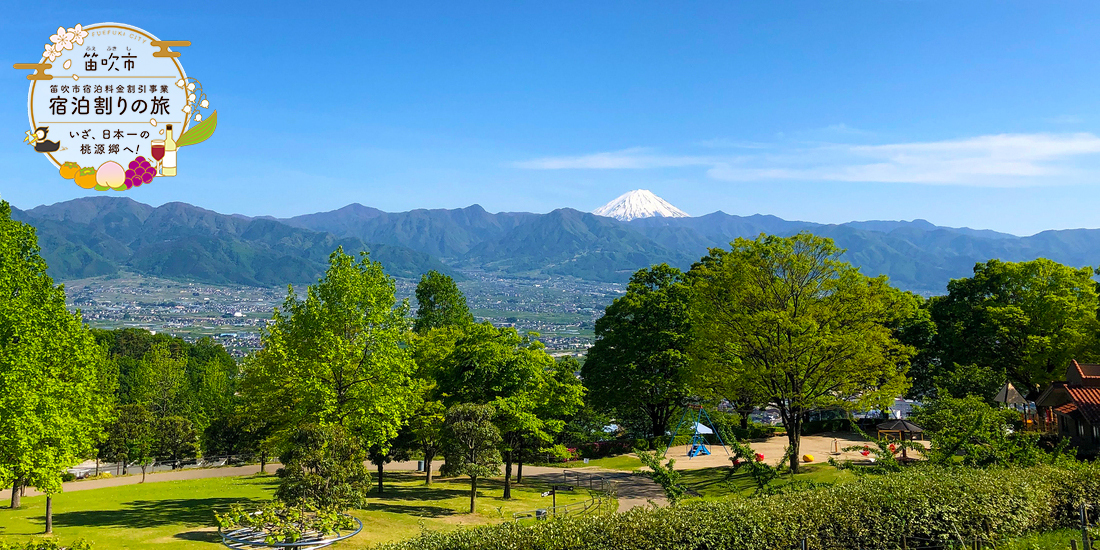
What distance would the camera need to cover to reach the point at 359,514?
26812mm

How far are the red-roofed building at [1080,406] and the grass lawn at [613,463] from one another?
72.0 ft

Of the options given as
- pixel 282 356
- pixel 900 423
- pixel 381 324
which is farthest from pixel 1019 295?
pixel 282 356

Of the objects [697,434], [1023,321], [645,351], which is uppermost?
[1023,321]

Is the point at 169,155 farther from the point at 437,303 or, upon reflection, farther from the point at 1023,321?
the point at 1023,321

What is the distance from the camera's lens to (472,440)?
27625 mm

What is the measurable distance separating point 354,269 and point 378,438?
6951mm

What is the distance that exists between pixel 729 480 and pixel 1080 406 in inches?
631

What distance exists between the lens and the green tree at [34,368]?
65.7 ft

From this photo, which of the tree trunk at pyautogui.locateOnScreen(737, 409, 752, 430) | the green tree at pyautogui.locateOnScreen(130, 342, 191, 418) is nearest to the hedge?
the tree trunk at pyautogui.locateOnScreen(737, 409, 752, 430)

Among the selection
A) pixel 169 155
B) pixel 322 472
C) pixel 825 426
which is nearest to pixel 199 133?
pixel 169 155

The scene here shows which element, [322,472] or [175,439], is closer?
[322,472]

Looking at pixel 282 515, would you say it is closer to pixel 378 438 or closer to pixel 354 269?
pixel 378 438

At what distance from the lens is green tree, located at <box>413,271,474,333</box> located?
187 feet

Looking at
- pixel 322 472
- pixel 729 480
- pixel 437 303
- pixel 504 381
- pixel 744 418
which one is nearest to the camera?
pixel 322 472
